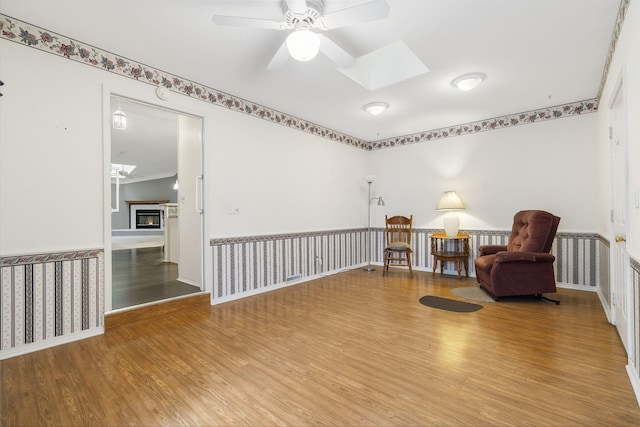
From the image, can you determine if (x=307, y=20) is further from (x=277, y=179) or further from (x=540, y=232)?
(x=540, y=232)

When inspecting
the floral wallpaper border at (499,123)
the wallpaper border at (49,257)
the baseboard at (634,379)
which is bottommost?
the baseboard at (634,379)

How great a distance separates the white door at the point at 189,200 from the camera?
3945mm

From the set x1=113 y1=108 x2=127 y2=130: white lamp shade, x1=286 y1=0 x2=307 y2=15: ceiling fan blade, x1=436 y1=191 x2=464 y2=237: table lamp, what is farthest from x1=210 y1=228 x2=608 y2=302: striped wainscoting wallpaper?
x1=286 y1=0 x2=307 y2=15: ceiling fan blade

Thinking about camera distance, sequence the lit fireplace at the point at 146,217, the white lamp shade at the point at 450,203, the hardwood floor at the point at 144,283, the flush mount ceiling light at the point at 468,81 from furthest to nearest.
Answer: the lit fireplace at the point at 146,217 < the white lamp shade at the point at 450,203 < the hardwood floor at the point at 144,283 < the flush mount ceiling light at the point at 468,81

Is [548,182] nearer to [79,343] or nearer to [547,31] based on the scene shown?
[547,31]

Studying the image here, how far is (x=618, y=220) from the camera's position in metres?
2.41

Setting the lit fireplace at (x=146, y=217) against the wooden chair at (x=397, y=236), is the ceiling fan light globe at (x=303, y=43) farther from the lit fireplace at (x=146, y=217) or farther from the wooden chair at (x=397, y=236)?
the lit fireplace at (x=146, y=217)

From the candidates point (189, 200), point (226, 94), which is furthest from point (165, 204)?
point (226, 94)

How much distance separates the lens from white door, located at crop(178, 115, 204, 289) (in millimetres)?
3945

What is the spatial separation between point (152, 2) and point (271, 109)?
6.89ft

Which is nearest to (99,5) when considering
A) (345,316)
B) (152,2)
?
(152,2)

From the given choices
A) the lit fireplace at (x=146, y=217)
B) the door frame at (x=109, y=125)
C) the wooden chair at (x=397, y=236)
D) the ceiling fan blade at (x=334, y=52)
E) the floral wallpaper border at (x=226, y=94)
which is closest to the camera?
the ceiling fan blade at (x=334, y=52)

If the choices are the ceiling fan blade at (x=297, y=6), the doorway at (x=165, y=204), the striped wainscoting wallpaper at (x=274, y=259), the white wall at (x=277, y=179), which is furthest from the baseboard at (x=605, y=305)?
the doorway at (x=165, y=204)

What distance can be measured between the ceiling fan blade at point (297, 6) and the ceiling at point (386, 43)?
0.26 meters
